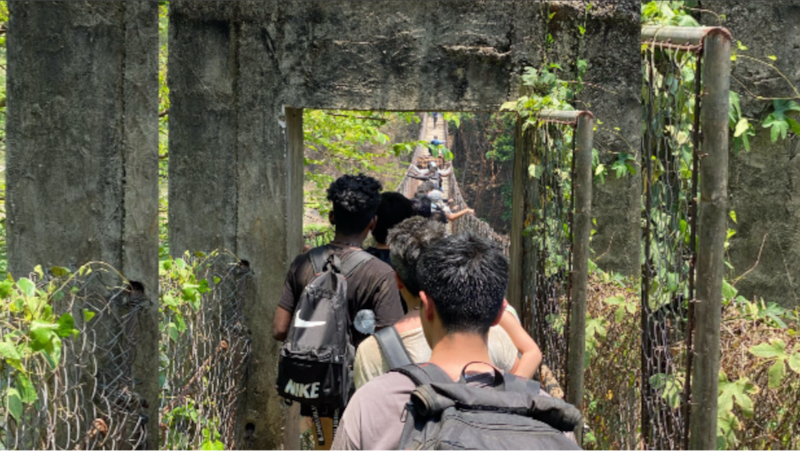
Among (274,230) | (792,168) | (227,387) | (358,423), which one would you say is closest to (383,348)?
(358,423)

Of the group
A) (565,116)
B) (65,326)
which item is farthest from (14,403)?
(565,116)

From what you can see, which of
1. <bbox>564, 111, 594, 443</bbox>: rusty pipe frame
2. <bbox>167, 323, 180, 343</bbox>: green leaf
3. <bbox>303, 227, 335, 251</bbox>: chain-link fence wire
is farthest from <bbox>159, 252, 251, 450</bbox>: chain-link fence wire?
<bbox>303, 227, 335, 251</bbox>: chain-link fence wire

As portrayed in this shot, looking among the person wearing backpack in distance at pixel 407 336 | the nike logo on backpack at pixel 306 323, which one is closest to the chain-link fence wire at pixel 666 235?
the person wearing backpack in distance at pixel 407 336

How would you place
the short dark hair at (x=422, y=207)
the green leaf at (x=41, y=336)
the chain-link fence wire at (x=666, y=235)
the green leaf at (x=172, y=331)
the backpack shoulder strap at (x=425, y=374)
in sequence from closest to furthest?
the backpack shoulder strap at (x=425, y=374), the green leaf at (x=41, y=336), the chain-link fence wire at (x=666, y=235), the green leaf at (x=172, y=331), the short dark hair at (x=422, y=207)

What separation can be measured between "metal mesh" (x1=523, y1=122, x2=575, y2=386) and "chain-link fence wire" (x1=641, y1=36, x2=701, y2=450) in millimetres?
659

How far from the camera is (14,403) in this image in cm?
161

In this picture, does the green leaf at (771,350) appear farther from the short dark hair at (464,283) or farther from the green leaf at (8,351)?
the green leaf at (8,351)

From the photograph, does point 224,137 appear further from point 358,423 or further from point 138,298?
point 358,423

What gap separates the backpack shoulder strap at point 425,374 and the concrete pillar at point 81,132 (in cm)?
115

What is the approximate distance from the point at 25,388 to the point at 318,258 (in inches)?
69.9

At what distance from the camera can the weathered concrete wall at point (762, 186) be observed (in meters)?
5.24

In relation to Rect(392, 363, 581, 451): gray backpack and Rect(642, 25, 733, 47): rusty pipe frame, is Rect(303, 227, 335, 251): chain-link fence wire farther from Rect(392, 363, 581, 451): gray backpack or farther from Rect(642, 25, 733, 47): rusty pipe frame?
Rect(392, 363, 581, 451): gray backpack

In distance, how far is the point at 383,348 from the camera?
2197 millimetres

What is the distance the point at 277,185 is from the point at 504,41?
1325 mm
